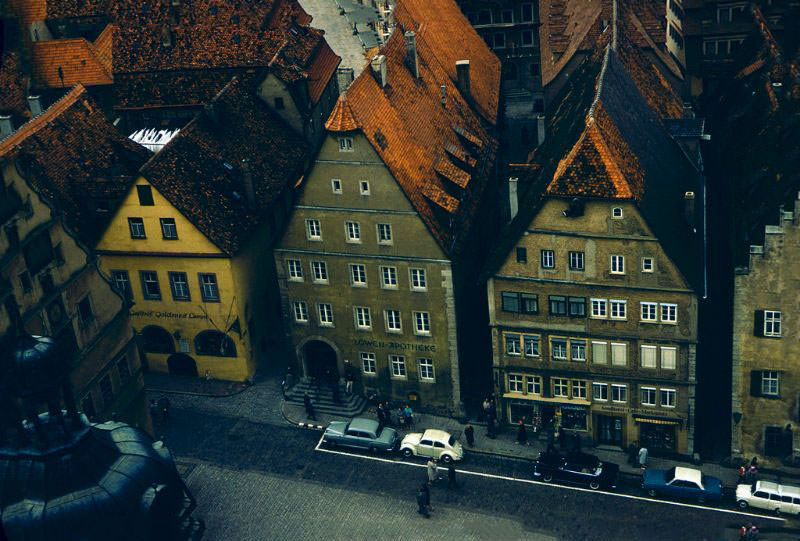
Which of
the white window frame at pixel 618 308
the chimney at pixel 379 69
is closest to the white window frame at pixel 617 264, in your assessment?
the white window frame at pixel 618 308

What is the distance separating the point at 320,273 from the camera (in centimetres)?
7569

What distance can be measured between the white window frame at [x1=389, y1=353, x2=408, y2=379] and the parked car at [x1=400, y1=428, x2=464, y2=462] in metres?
5.53

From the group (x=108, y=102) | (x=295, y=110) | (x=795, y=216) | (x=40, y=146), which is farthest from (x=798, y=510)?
(x=108, y=102)

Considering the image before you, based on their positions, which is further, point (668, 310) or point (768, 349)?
point (668, 310)

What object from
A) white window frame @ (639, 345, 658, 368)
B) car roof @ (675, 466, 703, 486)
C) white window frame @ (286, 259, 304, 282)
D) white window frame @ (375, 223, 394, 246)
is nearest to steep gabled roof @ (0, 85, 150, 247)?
white window frame @ (286, 259, 304, 282)

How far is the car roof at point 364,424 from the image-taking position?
73631 millimetres

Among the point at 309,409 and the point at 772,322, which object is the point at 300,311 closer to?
the point at 309,409

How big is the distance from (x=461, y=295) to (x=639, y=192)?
15903mm

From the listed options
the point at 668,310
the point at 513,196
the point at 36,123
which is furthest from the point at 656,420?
the point at 36,123

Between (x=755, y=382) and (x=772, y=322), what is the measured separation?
4.40 meters

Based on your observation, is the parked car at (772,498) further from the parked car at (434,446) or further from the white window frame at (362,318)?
the white window frame at (362,318)

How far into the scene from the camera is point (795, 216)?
203 ft

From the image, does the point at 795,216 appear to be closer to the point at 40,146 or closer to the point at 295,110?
the point at 295,110

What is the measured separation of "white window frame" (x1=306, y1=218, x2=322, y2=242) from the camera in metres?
73.4
